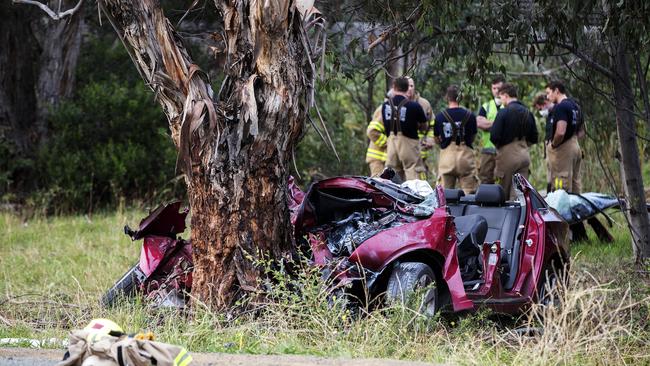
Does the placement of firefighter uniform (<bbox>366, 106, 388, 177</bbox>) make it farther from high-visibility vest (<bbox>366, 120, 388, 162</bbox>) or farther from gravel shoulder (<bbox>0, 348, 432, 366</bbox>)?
gravel shoulder (<bbox>0, 348, 432, 366</bbox>)

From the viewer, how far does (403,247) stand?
750 centimetres

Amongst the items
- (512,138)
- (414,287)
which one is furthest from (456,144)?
(414,287)

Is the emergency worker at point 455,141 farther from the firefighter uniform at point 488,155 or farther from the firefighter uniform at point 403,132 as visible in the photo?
the firefighter uniform at point 403,132

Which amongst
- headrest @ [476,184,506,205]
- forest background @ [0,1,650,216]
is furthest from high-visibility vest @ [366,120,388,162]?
A: headrest @ [476,184,506,205]

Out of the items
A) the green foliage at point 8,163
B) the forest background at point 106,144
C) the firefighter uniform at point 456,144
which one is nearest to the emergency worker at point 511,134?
the firefighter uniform at point 456,144

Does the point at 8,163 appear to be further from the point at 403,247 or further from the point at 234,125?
the point at 403,247

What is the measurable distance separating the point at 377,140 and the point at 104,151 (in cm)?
497

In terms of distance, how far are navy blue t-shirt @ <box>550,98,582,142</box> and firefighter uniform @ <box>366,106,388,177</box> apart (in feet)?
9.61

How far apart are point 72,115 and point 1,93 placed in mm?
1288

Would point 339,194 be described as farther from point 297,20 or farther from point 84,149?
point 84,149

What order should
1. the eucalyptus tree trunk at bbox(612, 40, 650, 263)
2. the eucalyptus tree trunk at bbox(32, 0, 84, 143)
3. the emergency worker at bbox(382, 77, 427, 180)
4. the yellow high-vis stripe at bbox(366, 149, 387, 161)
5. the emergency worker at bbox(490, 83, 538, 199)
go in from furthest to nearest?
the eucalyptus tree trunk at bbox(32, 0, 84, 143) < the yellow high-vis stripe at bbox(366, 149, 387, 161) < the emergency worker at bbox(382, 77, 427, 180) < the emergency worker at bbox(490, 83, 538, 199) < the eucalyptus tree trunk at bbox(612, 40, 650, 263)

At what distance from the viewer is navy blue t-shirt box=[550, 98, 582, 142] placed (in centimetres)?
1293

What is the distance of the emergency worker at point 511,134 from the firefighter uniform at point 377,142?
2190mm

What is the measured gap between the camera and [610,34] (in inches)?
358
